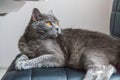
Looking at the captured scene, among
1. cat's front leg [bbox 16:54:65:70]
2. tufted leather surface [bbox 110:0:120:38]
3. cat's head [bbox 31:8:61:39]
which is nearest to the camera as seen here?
cat's front leg [bbox 16:54:65:70]

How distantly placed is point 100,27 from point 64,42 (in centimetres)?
101

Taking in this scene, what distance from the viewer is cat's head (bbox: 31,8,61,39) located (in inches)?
55.4

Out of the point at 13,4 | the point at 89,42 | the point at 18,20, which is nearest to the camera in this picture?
the point at 13,4

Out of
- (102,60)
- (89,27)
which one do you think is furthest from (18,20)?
(102,60)

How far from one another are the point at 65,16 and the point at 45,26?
91 centimetres

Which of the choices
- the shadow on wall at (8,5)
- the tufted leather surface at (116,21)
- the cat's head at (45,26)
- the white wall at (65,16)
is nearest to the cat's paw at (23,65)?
the cat's head at (45,26)

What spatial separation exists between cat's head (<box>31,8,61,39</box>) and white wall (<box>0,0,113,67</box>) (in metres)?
0.81

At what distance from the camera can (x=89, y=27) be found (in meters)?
2.32

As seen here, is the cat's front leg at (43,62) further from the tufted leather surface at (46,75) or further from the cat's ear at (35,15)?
the cat's ear at (35,15)

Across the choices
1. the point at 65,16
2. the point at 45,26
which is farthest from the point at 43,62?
the point at 65,16

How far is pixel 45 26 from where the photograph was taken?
1.41 metres

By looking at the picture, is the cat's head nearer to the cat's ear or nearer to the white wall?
the cat's ear

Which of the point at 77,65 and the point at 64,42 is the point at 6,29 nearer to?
the point at 64,42

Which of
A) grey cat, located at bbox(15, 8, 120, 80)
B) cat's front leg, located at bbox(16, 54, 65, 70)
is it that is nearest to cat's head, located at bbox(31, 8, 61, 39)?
grey cat, located at bbox(15, 8, 120, 80)
